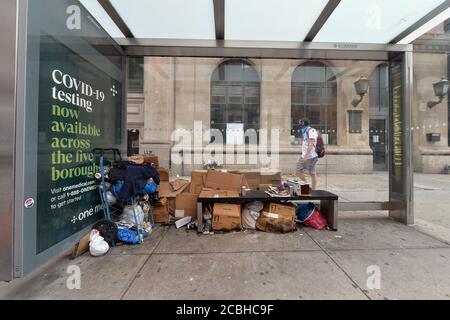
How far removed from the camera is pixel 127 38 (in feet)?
14.5

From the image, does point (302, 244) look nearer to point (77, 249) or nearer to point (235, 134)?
point (77, 249)

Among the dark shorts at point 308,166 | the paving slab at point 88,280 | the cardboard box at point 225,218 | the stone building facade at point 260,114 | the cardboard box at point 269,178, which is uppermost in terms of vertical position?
the stone building facade at point 260,114

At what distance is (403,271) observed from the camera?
2.67 meters

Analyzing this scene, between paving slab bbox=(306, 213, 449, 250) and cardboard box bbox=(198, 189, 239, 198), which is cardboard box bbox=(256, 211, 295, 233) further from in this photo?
cardboard box bbox=(198, 189, 239, 198)

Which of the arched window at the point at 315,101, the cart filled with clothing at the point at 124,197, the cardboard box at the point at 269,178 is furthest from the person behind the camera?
the arched window at the point at 315,101

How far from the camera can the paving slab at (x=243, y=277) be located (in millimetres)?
2252

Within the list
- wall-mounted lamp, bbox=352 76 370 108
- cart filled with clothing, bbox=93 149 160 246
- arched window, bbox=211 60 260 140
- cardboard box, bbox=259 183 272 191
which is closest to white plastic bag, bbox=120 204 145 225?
cart filled with clothing, bbox=93 149 160 246

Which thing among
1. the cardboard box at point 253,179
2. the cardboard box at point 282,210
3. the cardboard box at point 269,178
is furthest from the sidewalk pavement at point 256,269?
the cardboard box at point 269,178

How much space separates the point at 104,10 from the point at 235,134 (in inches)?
Result: 223

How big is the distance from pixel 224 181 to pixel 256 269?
192 cm

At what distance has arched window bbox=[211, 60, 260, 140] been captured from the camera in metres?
8.80

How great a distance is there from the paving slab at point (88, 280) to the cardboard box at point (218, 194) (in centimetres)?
134

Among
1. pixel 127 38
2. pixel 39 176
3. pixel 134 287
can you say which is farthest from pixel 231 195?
pixel 127 38

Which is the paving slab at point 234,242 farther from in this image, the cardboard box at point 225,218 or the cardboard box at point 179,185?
the cardboard box at point 179,185
